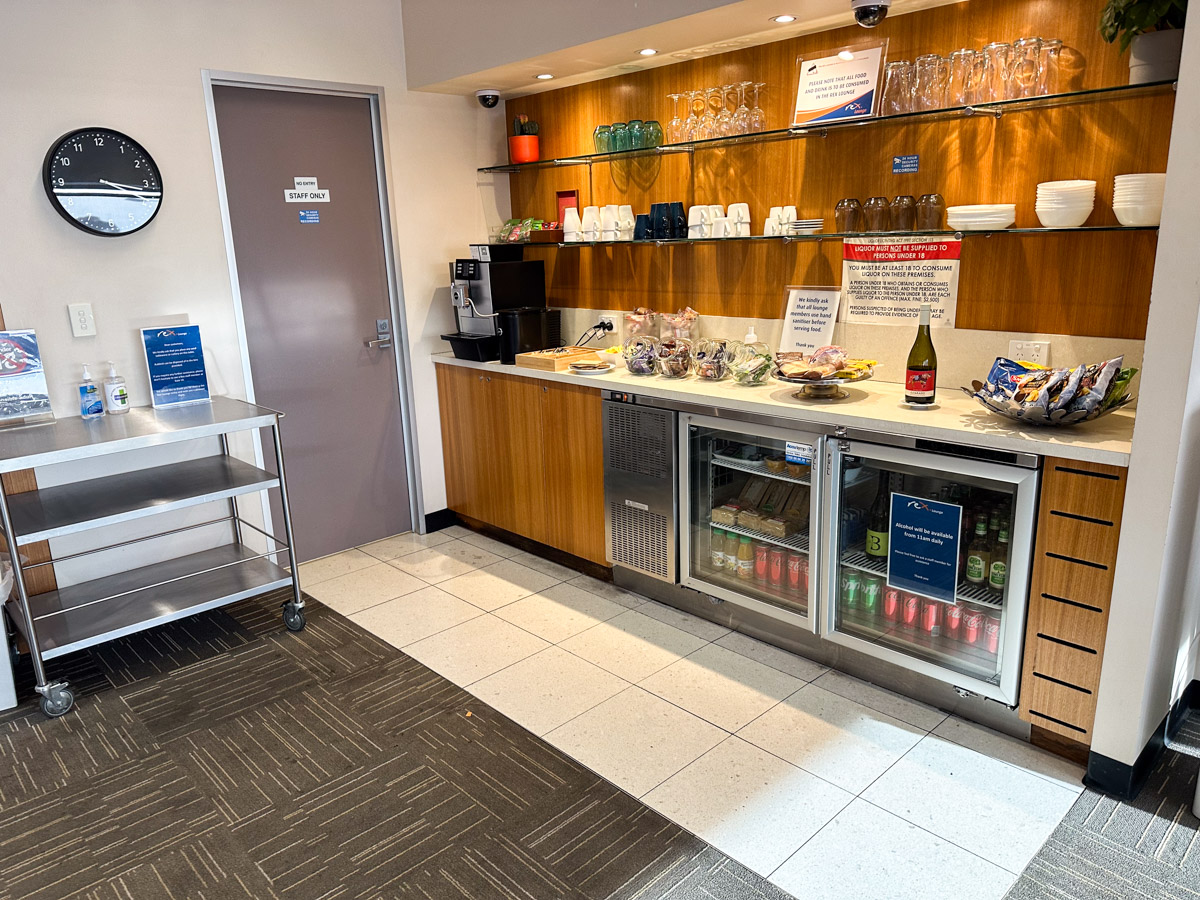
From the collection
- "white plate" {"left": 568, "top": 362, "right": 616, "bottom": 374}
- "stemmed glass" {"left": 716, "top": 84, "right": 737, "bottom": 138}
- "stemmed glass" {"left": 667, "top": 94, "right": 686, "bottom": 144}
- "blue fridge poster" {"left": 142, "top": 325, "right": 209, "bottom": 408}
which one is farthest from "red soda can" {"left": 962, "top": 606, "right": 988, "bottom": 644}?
"blue fridge poster" {"left": 142, "top": 325, "right": 209, "bottom": 408}

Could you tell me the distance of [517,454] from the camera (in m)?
4.14

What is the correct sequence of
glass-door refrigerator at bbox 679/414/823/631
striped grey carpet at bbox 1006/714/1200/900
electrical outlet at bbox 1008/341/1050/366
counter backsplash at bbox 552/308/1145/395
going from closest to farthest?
striped grey carpet at bbox 1006/714/1200/900 → counter backsplash at bbox 552/308/1145/395 → electrical outlet at bbox 1008/341/1050/366 → glass-door refrigerator at bbox 679/414/823/631

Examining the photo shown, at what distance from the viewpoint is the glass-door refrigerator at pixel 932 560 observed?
2482 mm

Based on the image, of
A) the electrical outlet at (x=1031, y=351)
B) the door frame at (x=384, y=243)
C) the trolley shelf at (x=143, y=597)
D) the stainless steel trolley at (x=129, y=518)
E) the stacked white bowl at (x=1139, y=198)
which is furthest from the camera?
the door frame at (x=384, y=243)

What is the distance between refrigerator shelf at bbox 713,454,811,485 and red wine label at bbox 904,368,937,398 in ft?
1.59

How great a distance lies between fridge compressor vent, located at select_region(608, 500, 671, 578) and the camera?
11.5 feet

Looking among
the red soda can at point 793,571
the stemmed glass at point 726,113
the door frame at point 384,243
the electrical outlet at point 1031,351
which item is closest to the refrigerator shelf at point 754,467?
the red soda can at point 793,571

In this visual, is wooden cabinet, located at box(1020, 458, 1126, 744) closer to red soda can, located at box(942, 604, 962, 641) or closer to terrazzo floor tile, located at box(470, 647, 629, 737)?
red soda can, located at box(942, 604, 962, 641)

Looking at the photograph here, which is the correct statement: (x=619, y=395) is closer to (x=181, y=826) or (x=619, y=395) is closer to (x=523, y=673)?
(x=523, y=673)

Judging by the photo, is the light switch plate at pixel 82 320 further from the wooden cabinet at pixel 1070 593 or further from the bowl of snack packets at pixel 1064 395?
the wooden cabinet at pixel 1070 593

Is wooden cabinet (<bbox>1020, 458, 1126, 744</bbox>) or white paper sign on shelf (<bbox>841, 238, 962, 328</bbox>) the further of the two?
white paper sign on shelf (<bbox>841, 238, 962, 328</bbox>)

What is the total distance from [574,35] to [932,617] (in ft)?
8.63

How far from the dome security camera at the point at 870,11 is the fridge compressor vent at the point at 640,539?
1958mm

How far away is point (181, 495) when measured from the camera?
3.25 m
